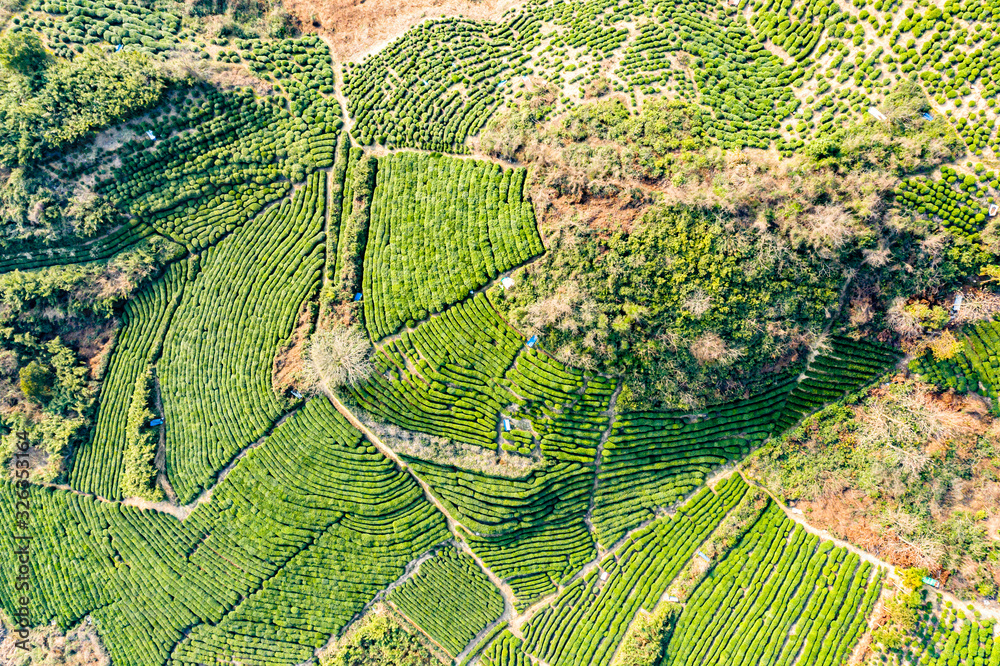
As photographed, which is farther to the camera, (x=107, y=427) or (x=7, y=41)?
(x=107, y=427)

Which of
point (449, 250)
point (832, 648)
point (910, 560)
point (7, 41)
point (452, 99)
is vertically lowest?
point (832, 648)

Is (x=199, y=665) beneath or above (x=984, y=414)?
beneath

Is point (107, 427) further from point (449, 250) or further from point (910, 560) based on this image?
point (910, 560)

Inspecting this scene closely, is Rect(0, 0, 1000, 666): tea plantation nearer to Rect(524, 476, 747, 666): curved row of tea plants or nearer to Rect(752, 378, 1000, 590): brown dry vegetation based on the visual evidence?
Rect(524, 476, 747, 666): curved row of tea plants

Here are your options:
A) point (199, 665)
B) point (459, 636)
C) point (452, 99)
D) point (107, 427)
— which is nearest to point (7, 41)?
point (107, 427)

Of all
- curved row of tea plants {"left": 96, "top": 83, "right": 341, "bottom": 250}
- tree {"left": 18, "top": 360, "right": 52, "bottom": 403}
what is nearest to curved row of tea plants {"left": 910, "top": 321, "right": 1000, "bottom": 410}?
curved row of tea plants {"left": 96, "top": 83, "right": 341, "bottom": 250}

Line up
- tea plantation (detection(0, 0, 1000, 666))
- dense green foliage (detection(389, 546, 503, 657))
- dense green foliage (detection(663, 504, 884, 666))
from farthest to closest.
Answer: dense green foliage (detection(389, 546, 503, 657)) → dense green foliage (detection(663, 504, 884, 666)) → tea plantation (detection(0, 0, 1000, 666))
